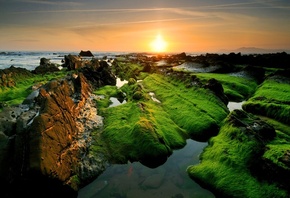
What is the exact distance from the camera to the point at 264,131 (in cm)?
2059

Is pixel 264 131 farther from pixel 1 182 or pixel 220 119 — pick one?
pixel 1 182

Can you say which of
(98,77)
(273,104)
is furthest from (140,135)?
(98,77)

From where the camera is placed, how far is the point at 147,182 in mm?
17562

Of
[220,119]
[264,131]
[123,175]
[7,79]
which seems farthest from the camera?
[7,79]

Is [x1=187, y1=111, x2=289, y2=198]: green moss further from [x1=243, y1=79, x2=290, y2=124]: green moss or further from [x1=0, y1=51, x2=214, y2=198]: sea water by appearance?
[x1=243, y1=79, x2=290, y2=124]: green moss

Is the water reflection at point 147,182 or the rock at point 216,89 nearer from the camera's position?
the water reflection at point 147,182

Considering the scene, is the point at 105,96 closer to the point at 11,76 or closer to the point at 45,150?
the point at 11,76

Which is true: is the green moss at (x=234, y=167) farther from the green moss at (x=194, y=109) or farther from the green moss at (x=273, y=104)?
the green moss at (x=273, y=104)

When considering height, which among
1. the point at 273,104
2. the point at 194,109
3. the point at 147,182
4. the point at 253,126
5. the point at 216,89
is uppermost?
the point at 253,126

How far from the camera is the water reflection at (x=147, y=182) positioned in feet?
52.6

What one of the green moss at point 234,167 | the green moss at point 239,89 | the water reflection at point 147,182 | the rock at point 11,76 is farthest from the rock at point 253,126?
the rock at point 11,76

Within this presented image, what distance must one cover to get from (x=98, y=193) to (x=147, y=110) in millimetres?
14072

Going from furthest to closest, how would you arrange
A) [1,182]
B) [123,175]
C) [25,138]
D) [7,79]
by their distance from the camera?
[7,79]
[123,175]
[25,138]
[1,182]

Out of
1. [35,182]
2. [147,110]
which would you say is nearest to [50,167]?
[35,182]
